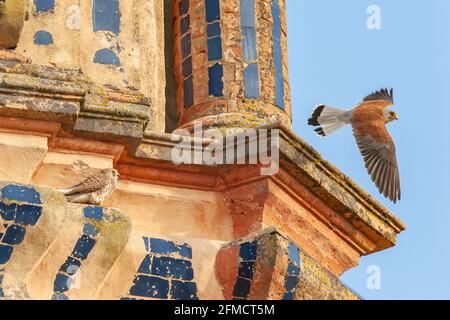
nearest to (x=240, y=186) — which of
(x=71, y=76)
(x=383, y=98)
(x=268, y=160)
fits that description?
(x=268, y=160)

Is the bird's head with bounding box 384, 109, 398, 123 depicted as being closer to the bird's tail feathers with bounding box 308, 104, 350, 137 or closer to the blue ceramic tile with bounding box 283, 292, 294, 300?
the bird's tail feathers with bounding box 308, 104, 350, 137

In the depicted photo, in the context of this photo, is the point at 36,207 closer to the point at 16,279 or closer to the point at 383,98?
the point at 16,279

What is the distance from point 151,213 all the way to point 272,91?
0.97 meters

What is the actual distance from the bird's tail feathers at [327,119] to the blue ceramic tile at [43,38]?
1.97m

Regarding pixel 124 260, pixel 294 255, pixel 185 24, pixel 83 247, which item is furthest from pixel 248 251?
pixel 185 24

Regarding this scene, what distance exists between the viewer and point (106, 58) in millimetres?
12539

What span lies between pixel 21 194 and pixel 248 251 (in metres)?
1.17

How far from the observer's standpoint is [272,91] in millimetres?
12930

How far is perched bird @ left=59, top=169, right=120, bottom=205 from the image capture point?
12.0 m

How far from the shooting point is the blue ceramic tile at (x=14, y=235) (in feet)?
37.9

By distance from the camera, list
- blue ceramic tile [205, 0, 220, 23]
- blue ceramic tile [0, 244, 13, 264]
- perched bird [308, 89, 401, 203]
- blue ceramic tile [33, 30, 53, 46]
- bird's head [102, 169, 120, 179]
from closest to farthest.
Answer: blue ceramic tile [0, 244, 13, 264]
bird's head [102, 169, 120, 179]
blue ceramic tile [33, 30, 53, 46]
blue ceramic tile [205, 0, 220, 23]
perched bird [308, 89, 401, 203]

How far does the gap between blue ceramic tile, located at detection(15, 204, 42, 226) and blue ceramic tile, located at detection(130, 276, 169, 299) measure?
65cm

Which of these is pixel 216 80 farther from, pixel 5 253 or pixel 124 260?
pixel 5 253

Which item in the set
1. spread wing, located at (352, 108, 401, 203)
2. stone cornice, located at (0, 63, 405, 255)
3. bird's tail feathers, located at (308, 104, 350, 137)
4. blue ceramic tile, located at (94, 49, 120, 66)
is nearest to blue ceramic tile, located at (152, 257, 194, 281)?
stone cornice, located at (0, 63, 405, 255)
